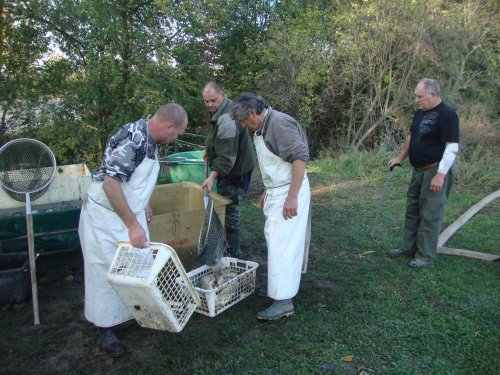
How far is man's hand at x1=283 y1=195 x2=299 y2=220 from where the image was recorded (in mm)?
3055

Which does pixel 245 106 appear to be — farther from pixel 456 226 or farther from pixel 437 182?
pixel 456 226

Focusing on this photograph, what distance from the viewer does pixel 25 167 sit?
3594 mm

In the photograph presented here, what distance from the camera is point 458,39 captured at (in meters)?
10.4

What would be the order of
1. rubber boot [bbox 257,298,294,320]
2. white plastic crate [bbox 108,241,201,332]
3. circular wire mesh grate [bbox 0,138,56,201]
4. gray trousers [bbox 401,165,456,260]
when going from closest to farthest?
white plastic crate [bbox 108,241,201,332] → rubber boot [bbox 257,298,294,320] → circular wire mesh grate [bbox 0,138,56,201] → gray trousers [bbox 401,165,456,260]

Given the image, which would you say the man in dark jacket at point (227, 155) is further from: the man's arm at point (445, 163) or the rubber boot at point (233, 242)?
the man's arm at point (445, 163)

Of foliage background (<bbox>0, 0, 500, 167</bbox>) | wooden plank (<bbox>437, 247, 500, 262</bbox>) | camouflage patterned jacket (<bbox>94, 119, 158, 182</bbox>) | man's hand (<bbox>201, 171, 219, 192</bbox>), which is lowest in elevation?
wooden plank (<bbox>437, 247, 500, 262</bbox>)

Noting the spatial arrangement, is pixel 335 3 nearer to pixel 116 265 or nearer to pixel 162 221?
pixel 162 221

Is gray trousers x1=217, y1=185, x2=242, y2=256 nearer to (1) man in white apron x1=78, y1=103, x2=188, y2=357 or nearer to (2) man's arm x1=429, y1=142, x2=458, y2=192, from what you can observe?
(1) man in white apron x1=78, y1=103, x2=188, y2=357

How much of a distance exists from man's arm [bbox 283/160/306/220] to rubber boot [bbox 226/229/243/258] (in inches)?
57.4

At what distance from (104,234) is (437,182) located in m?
3.03

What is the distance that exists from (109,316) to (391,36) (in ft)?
31.7

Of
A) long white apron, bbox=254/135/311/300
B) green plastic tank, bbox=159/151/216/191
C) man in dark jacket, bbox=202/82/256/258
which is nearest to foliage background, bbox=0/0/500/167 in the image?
green plastic tank, bbox=159/151/216/191

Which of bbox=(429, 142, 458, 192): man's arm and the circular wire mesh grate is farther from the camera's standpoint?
bbox=(429, 142, 458, 192): man's arm

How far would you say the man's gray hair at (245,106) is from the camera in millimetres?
3041
